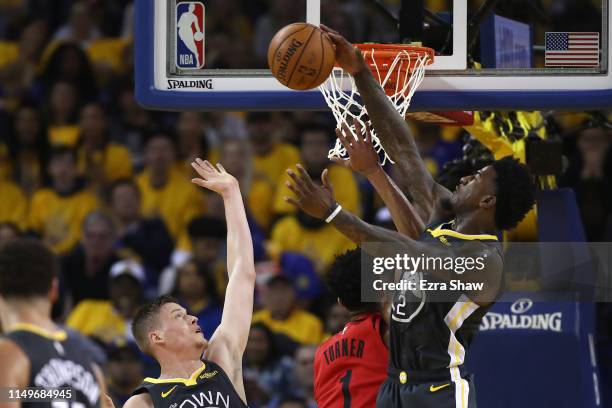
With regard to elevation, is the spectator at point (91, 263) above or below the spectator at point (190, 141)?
below

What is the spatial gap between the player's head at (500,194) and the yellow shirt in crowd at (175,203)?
4.75m

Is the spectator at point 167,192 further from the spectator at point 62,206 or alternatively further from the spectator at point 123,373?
the spectator at point 123,373

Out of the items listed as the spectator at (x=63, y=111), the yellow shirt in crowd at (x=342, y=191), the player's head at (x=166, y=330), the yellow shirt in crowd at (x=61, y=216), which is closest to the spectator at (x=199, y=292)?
the yellow shirt in crowd at (x=342, y=191)

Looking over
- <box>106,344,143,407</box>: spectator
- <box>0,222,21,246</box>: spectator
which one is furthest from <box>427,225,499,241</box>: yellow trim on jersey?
<box>0,222,21,246</box>: spectator

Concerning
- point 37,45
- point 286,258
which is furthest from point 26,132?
point 286,258

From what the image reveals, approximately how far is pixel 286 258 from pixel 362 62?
3.98 m

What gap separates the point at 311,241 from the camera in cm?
938

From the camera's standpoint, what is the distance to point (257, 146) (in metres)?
10.1

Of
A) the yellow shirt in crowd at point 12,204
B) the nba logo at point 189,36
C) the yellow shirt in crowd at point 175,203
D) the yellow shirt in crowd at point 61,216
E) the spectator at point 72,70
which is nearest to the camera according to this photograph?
the nba logo at point 189,36

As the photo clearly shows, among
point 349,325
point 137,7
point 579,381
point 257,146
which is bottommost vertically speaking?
Answer: point 579,381

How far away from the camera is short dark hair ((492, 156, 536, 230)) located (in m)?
5.39

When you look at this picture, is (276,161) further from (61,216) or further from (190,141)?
(61,216)

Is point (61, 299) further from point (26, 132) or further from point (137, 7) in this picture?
point (137, 7)

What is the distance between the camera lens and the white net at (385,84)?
19.0 feet
